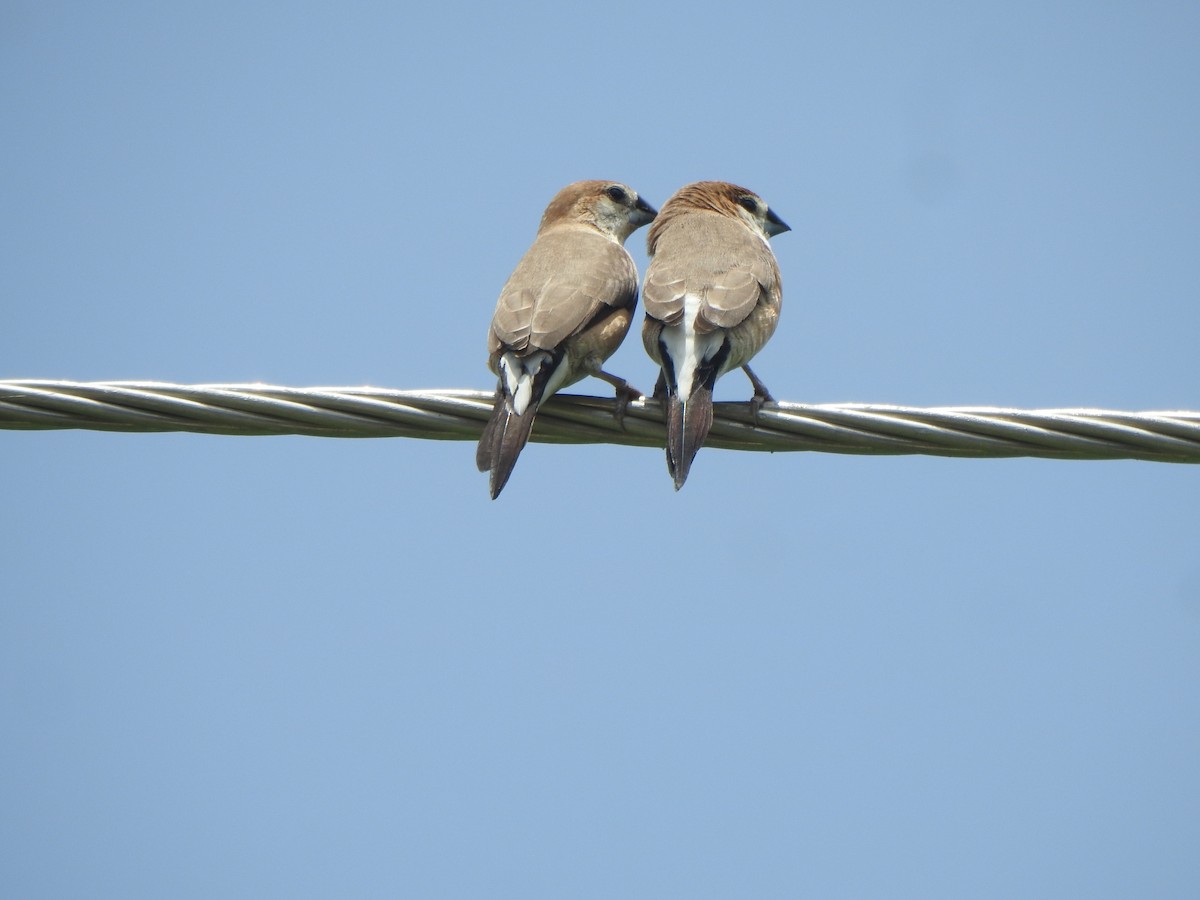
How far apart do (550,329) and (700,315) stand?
0.68 m

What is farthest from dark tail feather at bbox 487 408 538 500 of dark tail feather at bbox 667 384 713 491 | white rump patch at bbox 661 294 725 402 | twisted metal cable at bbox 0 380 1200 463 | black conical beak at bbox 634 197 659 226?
black conical beak at bbox 634 197 659 226

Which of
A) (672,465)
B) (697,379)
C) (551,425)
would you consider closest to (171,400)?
(551,425)

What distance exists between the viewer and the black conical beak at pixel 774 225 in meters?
8.95

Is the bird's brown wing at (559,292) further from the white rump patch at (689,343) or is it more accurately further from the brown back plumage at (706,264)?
the white rump patch at (689,343)

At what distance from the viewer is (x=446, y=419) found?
4562 mm

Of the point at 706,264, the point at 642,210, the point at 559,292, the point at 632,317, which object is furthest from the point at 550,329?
the point at 642,210

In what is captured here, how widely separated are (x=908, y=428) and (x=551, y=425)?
1.39m

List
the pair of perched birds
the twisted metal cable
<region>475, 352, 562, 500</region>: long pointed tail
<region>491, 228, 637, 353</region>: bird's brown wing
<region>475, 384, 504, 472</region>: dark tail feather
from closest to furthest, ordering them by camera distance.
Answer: the twisted metal cable, <region>475, 384, 504, 472</region>: dark tail feather, <region>475, 352, 562, 500</region>: long pointed tail, the pair of perched birds, <region>491, 228, 637, 353</region>: bird's brown wing

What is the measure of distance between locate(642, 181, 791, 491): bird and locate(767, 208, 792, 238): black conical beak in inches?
50.7

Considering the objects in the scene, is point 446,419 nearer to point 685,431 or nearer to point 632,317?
point 685,431

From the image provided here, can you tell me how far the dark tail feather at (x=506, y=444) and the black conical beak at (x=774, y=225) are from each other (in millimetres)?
4289

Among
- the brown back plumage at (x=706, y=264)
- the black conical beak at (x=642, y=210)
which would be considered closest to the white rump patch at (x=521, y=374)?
the brown back plumage at (x=706, y=264)

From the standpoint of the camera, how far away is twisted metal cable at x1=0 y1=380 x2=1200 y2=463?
4.18 meters

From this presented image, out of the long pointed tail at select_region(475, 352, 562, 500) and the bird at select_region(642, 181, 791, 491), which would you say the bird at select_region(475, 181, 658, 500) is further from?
the bird at select_region(642, 181, 791, 491)
